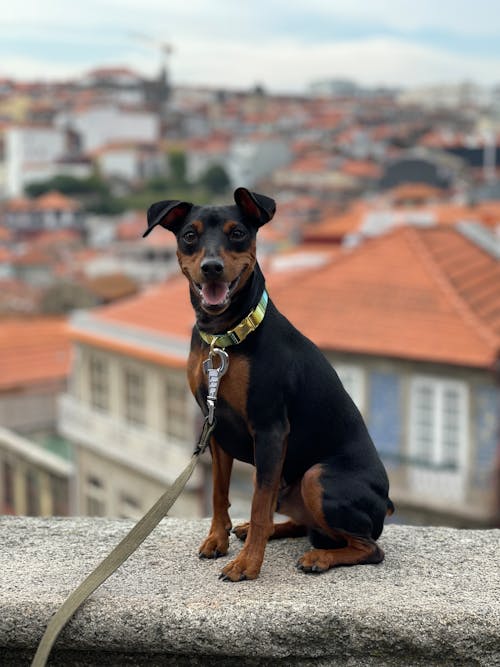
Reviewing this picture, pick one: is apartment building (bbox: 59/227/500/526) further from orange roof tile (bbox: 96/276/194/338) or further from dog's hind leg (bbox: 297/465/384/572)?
dog's hind leg (bbox: 297/465/384/572)

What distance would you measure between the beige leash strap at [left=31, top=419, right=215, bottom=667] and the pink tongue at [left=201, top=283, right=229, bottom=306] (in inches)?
16.1

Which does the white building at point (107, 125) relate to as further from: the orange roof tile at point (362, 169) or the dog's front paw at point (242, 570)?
the dog's front paw at point (242, 570)

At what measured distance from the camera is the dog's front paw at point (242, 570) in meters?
3.03

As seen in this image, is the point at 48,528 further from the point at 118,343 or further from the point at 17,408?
the point at 17,408

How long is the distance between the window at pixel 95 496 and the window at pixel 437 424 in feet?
27.0

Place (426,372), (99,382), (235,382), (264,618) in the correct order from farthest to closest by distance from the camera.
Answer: (99,382) < (426,372) < (235,382) < (264,618)

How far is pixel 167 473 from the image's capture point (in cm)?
1959

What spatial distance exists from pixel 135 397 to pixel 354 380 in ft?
19.9

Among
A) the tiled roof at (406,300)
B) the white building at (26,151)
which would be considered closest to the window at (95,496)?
the tiled roof at (406,300)

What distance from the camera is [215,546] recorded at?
329 cm

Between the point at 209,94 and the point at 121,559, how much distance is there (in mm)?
175487

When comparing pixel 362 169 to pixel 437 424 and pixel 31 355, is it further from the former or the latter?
pixel 437 424

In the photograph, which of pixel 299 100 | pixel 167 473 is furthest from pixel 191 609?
pixel 299 100

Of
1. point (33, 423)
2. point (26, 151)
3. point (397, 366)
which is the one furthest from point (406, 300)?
point (26, 151)
